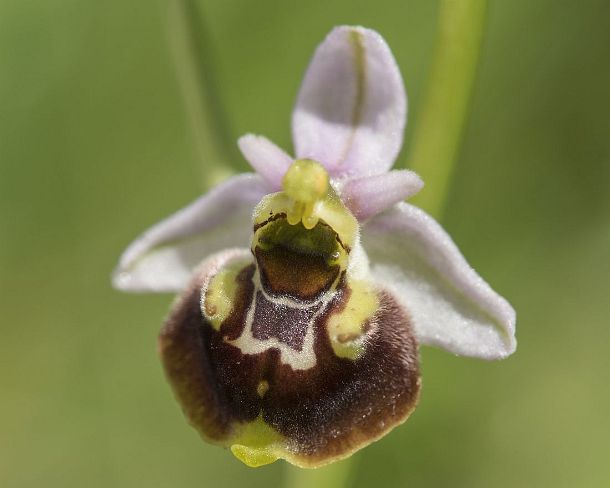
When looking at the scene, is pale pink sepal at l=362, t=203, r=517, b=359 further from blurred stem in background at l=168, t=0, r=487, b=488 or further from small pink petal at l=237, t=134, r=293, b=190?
small pink petal at l=237, t=134, r=293, b=190

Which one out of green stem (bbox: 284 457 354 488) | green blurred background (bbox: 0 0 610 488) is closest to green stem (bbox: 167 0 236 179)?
green stem (bbox: 284 457 354 488)

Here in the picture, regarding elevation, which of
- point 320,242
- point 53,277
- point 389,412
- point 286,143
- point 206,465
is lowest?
point 206,465

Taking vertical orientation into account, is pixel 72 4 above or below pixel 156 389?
above

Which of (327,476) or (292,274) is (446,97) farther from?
(327,476)

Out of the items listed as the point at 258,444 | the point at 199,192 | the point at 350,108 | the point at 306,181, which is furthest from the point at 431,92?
the point at 199,192

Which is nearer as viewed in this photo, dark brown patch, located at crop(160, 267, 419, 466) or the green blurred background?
dark brown patch, located at crop(160, 267, 419, 466)

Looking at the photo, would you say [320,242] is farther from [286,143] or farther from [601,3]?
[601,3]

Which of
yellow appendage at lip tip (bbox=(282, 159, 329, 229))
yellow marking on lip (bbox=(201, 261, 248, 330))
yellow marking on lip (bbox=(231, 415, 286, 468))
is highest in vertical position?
A: yellow appendage at lip tip (bbox=(282, 159, 329, 229))

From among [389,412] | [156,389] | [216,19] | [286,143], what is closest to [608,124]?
[286,143]
